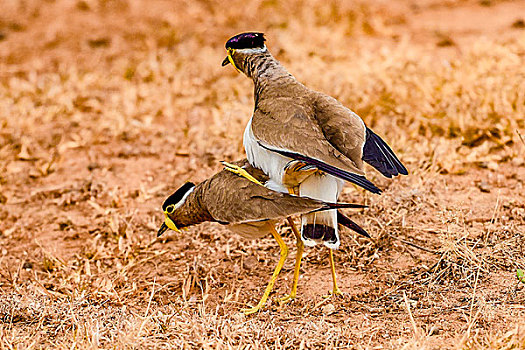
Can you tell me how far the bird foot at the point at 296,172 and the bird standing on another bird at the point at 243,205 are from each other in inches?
4.6

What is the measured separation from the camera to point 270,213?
11.1 feet

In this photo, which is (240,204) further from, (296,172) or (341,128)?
(341,128)

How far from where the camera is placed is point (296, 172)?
3.47 metres

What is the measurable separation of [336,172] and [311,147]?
22 cm

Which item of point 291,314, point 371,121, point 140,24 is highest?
point 140,24

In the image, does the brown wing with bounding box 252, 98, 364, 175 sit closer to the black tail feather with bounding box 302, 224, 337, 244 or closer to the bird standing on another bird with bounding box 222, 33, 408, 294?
the bird standing on another bird with bounding box 222, 33, 408, 294

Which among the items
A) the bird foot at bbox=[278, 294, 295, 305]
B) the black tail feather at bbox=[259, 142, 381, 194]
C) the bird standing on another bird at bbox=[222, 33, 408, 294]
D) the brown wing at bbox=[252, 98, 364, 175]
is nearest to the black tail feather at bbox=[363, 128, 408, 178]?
the bird standing on another bird at bbox=[222, 33, 408, 294]

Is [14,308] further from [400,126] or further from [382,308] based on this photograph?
[400,126]

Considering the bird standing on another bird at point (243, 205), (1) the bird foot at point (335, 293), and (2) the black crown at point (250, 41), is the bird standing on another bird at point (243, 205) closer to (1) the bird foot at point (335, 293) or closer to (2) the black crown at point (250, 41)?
(1) the bird foot at point (335, 293)

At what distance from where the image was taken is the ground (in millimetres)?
3283

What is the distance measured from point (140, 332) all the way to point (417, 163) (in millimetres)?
2570

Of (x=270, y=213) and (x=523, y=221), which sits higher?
(x=270, y=213)

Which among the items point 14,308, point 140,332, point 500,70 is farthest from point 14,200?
point 500,70

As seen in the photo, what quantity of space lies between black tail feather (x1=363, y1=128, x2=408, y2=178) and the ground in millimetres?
548
